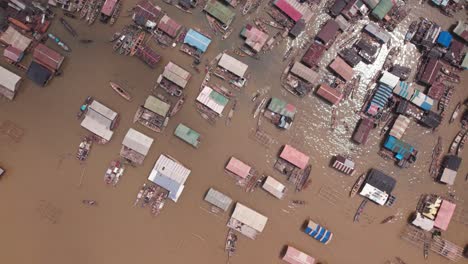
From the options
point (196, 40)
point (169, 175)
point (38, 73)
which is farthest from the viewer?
point (196, 40)

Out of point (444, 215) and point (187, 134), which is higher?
point (444, 215)

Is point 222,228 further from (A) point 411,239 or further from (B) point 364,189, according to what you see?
(A) point 411,239

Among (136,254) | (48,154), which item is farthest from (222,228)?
(48,154)

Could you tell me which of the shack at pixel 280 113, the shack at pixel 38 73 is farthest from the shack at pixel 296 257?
the shack at pixel 38 73

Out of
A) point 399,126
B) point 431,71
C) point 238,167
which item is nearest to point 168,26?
point 238,167

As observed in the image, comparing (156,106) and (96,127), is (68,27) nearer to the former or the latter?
(96,127)

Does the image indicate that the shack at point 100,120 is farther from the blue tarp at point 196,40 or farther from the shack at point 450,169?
the shack at point 450,169
